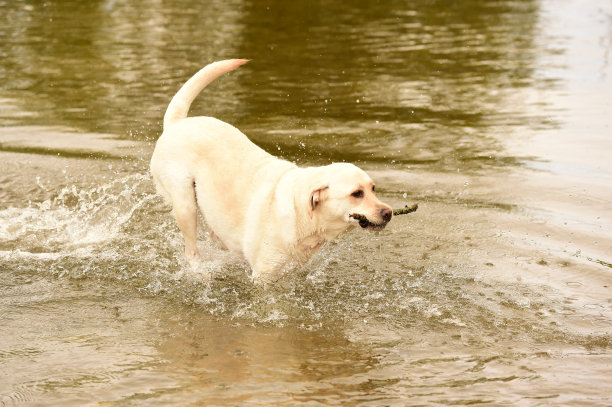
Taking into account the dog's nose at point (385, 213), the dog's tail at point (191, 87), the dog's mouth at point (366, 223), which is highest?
the dog's tail at point (191, 87)

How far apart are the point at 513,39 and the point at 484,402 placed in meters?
13.6

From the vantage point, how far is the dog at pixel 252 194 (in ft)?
17.3

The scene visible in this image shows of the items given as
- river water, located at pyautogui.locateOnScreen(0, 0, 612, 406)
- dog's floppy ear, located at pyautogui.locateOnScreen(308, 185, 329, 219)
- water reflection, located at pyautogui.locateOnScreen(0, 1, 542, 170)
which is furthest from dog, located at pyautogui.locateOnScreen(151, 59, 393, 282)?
water reflection, located at pyautogui.locateOnScreen(0, 1, 542, 170)

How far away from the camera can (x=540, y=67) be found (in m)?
13.8

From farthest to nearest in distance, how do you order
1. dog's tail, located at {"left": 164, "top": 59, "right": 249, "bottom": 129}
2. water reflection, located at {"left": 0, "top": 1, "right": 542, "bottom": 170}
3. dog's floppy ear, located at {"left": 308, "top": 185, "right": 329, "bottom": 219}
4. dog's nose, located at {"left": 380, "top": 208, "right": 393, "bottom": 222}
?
water reflection, located at {"left": 0, "top": 1, "right": 542, "bottom": 170} → dog's tail, located at {"left": 164, "top": 59, "right": 249, "bottom": 129} → dog's floppy ear, located at {"left": 308, "top": 185, "right": 329, "bottom": 219} → dog's nose, located at {"left": 380, "top": 208, "right": 393, "bottom": 222}

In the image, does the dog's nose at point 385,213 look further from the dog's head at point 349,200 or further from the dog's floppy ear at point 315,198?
the dog's floppy ear at point 315,198

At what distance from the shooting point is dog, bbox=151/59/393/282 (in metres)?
5.27

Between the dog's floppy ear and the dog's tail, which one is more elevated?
the dog's tail

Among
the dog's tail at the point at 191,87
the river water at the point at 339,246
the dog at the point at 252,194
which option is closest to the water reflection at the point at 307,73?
the river water at the point at 339,246

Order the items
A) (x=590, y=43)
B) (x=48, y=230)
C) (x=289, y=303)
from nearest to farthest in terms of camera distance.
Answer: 1. (x=289, y=303)
2. (x=48, y=230)
3. (x=590, y=43)

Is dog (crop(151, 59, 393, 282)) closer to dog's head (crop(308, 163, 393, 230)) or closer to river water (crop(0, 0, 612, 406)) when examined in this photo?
dog's head (crop(308, 163, 393, 230))

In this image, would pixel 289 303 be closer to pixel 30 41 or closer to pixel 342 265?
pixel 342 265

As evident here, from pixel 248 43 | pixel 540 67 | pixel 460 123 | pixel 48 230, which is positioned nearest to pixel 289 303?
pixel 48 230

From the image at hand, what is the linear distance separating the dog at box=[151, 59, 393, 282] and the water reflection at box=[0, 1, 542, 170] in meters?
3.13
